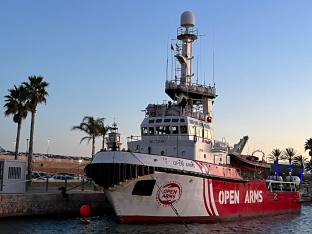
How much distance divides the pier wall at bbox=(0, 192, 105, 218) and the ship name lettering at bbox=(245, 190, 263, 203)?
11.9m

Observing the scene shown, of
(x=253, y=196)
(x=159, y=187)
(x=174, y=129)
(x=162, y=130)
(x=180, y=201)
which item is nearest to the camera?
(x=159, y=187)

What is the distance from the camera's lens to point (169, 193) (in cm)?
2644

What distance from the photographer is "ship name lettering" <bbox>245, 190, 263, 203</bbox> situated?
34.3 m

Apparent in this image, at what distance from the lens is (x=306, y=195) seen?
5888 centimetres

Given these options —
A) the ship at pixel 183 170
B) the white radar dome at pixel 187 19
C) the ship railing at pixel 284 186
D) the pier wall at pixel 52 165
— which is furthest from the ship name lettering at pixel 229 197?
the pier wall at pixel 52 165

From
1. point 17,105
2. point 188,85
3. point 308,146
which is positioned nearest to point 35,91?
point 17,105

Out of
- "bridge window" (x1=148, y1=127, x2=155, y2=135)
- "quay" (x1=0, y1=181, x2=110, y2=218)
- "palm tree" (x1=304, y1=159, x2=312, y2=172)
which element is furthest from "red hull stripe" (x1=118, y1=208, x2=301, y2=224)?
"palm tree" (x1=304, y1=159, x2=312, y2=172)

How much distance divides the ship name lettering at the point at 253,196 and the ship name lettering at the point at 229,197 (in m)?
1.97

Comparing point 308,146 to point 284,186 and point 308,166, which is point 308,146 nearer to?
point 308,166

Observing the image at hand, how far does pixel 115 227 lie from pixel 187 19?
65.2ft

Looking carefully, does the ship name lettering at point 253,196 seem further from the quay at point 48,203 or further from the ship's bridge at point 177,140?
the quay at point 48,203

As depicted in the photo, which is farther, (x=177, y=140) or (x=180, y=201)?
(x=177, y=140)

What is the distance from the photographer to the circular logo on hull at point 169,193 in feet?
86.1

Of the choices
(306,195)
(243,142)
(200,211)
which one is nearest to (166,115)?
(200,211)
